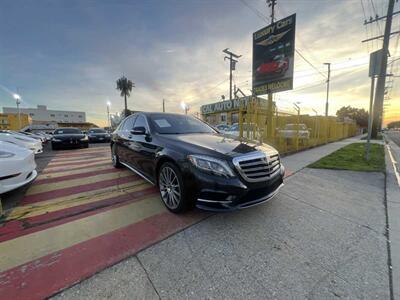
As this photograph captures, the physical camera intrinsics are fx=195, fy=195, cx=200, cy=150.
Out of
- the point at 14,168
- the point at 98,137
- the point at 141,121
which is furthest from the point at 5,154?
the point at 98,137

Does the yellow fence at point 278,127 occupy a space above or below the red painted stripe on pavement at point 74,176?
above

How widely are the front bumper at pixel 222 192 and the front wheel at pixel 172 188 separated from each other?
0.68ft

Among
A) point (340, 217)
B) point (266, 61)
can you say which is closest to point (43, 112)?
point (266, 61)

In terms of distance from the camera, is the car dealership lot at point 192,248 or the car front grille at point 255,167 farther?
the car front grille at point 255,167

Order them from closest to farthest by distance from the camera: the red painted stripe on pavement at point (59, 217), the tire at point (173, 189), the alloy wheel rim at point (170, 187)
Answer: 1. the red painted stripe on pavement at point (59, 217)
2. the tire at point (173, 189)
3. the alloy wheel rim at point (170, 187)

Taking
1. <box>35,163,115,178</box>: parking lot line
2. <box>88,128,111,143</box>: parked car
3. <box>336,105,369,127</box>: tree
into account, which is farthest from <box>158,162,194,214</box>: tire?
<box>336,105,369,127</box>: tree

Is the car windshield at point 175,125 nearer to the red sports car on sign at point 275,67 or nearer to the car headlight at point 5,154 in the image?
the car headlight at point 5,154

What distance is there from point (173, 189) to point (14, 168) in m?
2.70

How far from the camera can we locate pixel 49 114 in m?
76.2

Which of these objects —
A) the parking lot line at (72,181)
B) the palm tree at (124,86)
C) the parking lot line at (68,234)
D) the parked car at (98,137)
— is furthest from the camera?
the palm tree at (124,86)

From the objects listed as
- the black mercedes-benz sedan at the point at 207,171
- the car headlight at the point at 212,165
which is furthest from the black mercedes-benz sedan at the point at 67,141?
the car headlight at the point at 212,165

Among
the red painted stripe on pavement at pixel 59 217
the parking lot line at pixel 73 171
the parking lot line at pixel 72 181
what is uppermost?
the parking lot line at pixel 73 171

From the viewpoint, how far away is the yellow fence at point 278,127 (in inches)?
272

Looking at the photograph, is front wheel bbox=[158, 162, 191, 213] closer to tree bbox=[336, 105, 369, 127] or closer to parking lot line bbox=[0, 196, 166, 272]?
parking lot line bbox=[0, 196, 166, 272]
